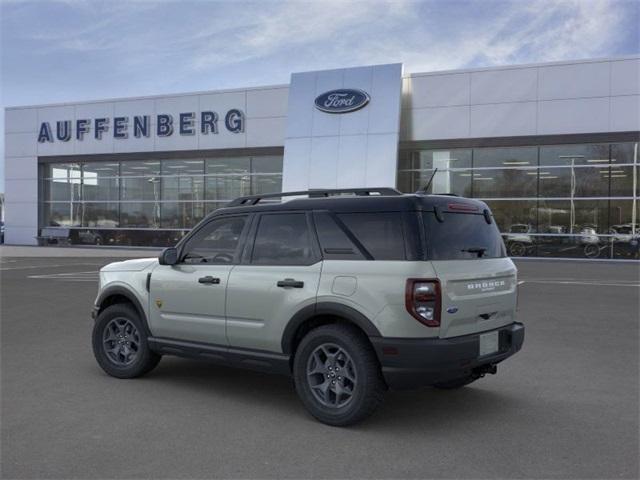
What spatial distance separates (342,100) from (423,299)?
23062 mm

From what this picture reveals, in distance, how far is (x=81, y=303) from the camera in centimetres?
1232

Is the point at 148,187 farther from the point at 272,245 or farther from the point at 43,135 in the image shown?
the point at 272,245

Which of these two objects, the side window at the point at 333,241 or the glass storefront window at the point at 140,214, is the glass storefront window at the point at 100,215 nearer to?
the glass storefront window at the point at 140,214

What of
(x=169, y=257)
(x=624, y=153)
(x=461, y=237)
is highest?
(x=624, y=153)

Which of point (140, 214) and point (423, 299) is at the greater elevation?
point (140, 214)

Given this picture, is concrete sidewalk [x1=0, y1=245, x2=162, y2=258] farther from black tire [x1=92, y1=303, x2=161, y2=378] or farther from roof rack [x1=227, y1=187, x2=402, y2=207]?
roof rack [x1=227, y1=187, x2=402, y2=207]

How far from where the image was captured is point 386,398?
5.85m

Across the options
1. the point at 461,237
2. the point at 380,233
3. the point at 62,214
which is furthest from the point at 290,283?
the point at 62,214

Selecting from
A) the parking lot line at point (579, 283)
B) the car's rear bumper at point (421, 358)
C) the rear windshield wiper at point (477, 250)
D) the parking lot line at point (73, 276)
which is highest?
the rear windshield wiper at point (477, 250)

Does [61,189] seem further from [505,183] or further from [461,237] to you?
[461,237]

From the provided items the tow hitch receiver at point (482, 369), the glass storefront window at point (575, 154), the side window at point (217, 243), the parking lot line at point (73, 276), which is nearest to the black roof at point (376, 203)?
the side window at point (217, 243)

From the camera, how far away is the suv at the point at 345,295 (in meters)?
4.68

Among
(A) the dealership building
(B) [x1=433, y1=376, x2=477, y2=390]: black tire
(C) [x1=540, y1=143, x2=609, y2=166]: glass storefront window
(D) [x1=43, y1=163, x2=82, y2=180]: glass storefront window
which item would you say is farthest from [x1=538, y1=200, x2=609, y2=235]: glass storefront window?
(D) [x1=43, y1=163, x2=82, y2=180]: glass storefront window

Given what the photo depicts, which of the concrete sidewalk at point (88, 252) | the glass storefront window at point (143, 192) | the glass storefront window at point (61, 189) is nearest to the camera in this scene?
the concrete sidewalk at point (88, 252)
